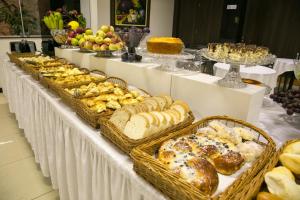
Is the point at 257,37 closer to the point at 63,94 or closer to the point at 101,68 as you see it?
the point at 101,68

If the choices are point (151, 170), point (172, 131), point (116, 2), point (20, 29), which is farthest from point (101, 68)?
point (116, 2)

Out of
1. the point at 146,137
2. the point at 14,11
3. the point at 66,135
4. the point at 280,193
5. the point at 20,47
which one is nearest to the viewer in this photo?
the point at 280,193

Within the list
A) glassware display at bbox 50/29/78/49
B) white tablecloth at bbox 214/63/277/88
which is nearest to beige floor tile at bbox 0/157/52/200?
glassware display at bbox 50/29/78/49

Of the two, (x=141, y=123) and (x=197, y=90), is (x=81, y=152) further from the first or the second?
(x=197, y=90)

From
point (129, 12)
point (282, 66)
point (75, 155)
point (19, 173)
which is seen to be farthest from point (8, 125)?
point (282, 66)

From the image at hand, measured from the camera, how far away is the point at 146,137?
782mm

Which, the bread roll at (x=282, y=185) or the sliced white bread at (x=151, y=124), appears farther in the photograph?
the sliced white bread at (x=151, y=124)

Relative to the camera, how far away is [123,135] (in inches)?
31.0

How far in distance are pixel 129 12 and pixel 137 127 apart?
13.4 ft

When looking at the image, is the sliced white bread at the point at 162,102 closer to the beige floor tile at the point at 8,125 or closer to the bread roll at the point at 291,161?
the bread roll at the point at 291,161

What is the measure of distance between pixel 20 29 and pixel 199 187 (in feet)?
12.5

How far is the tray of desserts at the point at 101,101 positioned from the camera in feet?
3.25

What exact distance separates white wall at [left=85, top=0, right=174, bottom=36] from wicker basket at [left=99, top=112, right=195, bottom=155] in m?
3.29

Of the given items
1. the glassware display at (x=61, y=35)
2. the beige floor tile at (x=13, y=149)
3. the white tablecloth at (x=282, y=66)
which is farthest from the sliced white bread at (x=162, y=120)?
the white tablecloth at (x=282, y=66)
